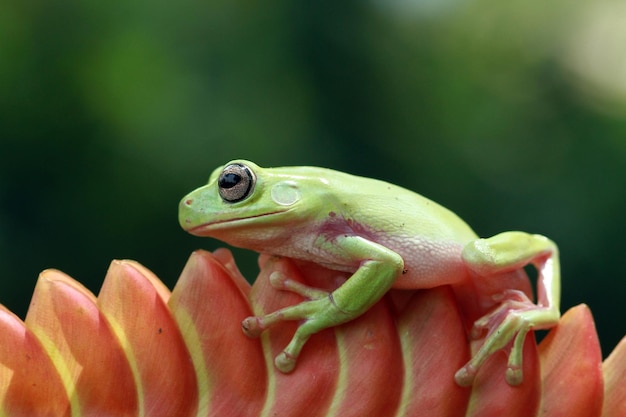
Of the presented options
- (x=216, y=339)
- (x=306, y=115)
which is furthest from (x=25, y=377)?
(x=306, y=115)

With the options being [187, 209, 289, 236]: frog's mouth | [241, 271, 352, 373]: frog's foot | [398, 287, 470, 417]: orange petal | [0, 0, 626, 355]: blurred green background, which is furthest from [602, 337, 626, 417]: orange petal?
[0, 0, 626, 355]: blurred green background

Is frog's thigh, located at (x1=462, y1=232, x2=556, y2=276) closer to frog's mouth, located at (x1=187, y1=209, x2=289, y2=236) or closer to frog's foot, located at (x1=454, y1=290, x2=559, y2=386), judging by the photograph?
frog's foot, located at (x1=454, y1=290, x2=559, y2=386)

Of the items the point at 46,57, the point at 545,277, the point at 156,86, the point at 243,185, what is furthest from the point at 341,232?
the point at 46,57

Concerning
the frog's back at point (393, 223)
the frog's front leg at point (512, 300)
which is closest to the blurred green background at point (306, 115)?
the frog's front leg at point (512, 300)

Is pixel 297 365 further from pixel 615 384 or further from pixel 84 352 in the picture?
pixel 615 384

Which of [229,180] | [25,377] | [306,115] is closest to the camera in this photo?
[25,377]

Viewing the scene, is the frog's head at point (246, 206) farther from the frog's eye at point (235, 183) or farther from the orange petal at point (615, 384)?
the orange petal at point (615, 384)
